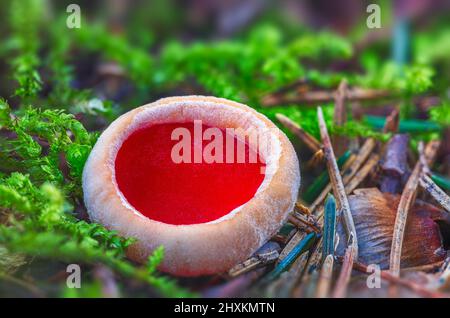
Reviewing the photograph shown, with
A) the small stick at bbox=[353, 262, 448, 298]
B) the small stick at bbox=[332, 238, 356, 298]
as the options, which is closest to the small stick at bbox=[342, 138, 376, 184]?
the small stick at bbox=[332, 238, 356, 298]

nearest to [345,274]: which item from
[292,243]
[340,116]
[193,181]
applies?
[292,243]

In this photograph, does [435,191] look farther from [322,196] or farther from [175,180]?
[175,180]

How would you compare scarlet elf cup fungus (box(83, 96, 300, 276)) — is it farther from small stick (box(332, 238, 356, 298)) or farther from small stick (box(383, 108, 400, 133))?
small stick (box(383, 108, 400, 133))

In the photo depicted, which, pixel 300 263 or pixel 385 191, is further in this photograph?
pixel 385 191

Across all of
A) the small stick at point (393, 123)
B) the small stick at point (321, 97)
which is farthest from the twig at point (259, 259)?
the small stick at point (321, 97)

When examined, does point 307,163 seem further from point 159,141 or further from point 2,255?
point 2,255
